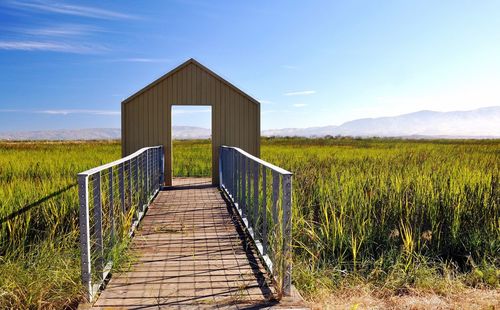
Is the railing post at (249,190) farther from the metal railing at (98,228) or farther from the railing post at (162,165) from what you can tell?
the railing post at (162,165)

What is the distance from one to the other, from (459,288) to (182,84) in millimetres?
9211

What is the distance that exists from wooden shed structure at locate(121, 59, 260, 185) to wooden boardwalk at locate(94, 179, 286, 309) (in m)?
4.89

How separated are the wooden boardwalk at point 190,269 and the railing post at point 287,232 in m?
0.20

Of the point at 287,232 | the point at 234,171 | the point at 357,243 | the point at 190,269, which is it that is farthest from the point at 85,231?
the point at 234,171

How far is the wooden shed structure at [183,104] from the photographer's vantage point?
39.6 ft

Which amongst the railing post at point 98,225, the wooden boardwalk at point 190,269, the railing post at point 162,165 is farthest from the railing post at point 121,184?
the railing post at point 162,165

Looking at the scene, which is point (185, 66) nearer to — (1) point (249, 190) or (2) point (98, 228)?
(1) point (249, 190)

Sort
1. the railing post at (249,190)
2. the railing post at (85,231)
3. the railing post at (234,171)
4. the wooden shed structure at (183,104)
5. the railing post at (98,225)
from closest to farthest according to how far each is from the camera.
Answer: the railing post at (85,231)
the railing post at (98,225)
the railing post at (249,190)
the railing post at (234,171)
the wooden shed structure at (183,104)

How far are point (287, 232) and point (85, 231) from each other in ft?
5.50

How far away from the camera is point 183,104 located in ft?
39.8

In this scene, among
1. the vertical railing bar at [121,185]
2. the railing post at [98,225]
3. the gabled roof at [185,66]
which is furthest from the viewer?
the gabled roof at [185,66]

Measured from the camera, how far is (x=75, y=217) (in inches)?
247

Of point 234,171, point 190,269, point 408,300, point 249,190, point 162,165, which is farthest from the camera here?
point 162,165

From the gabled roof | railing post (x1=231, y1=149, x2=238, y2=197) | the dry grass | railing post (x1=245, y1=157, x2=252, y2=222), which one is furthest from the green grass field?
the gabled roof
